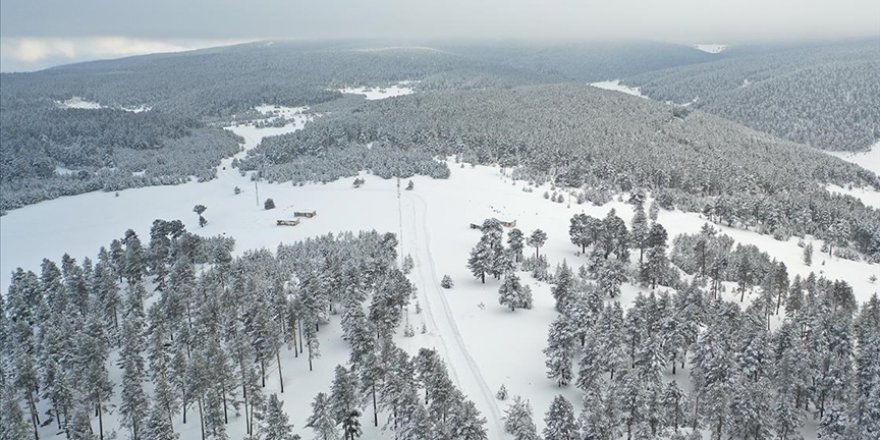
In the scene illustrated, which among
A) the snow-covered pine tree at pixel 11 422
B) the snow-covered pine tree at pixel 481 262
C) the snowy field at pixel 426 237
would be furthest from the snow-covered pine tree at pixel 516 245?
the snow-covered pine tree at pixel 11 422

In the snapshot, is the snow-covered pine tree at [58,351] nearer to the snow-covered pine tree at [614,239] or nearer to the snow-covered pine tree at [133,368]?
the snow-covered pine tree at [133,368]

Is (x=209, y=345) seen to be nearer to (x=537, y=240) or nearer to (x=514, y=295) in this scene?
(x=514, y=295)

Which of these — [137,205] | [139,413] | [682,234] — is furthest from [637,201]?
[137,205]

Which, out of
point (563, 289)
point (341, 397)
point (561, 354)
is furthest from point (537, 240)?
point (341, 397)

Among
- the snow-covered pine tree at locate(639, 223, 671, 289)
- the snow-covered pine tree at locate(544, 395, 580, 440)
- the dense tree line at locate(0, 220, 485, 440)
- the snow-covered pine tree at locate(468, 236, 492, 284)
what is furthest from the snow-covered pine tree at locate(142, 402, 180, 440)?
the snow-covered pine tree at locate(639, 223, 671, 289)

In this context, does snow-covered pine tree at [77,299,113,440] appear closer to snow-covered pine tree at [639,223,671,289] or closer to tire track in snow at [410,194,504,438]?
tire track in snow at [410,194,504,438]

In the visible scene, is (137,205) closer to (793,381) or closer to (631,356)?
(631,356)
